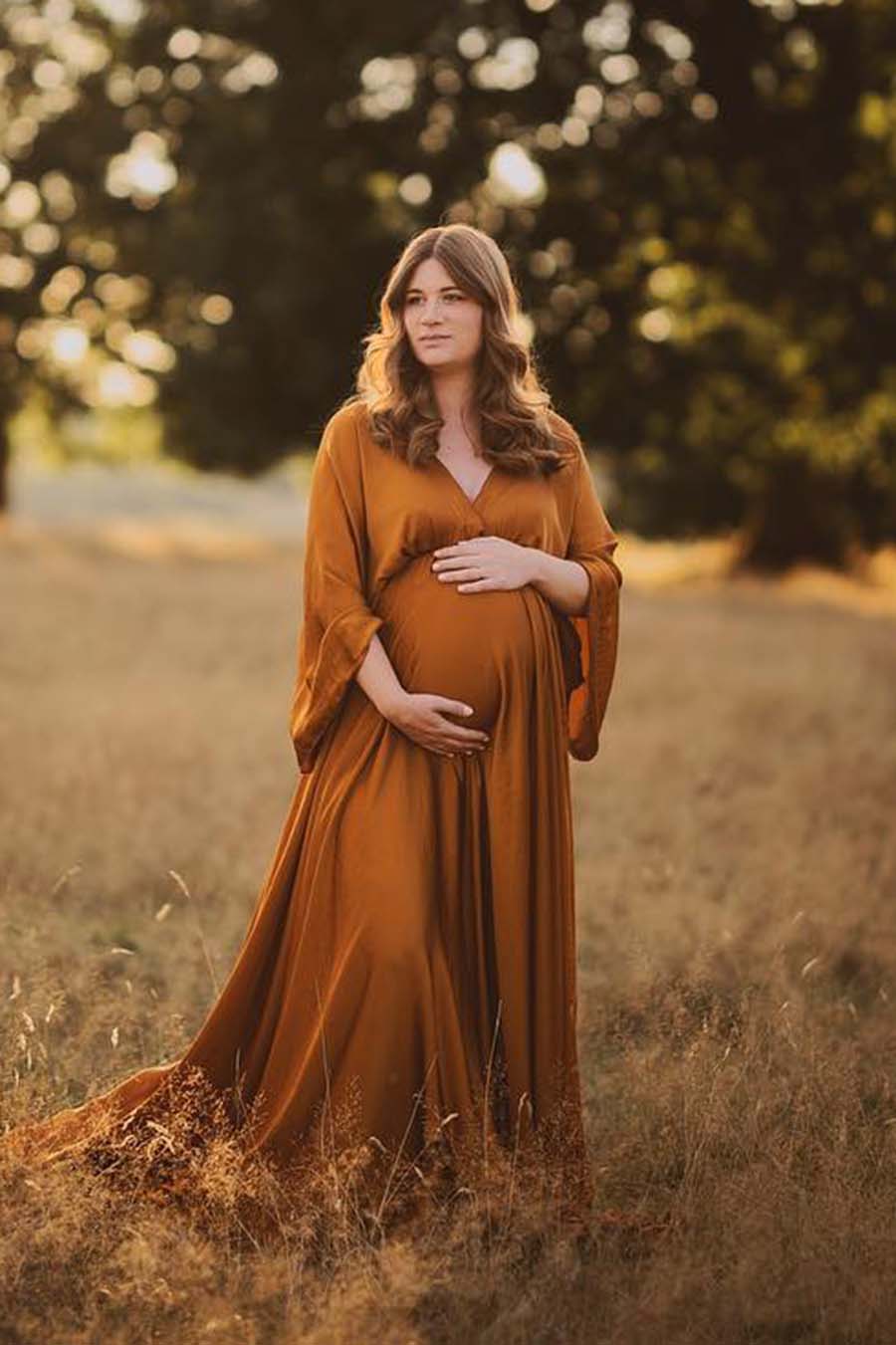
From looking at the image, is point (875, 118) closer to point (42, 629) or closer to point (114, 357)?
point (42, 629)

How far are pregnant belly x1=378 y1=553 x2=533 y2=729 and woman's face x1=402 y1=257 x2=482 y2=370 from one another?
1.68 ft

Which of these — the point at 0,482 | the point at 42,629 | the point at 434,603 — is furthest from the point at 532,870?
the point at 0,482

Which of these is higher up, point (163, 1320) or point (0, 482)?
point (0, 482)

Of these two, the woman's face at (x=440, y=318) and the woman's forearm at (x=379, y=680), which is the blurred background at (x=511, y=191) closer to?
the woman's face at (x=440, y=318)

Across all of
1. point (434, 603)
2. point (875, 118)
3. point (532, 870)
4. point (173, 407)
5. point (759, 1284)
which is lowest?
point (759, 1284)

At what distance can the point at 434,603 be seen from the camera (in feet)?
12.8

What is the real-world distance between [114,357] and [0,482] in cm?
736

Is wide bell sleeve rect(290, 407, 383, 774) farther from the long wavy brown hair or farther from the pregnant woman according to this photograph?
the long wavy brown hair

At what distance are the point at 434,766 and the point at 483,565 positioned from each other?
0.52m

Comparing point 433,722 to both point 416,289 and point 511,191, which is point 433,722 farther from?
point 511,191

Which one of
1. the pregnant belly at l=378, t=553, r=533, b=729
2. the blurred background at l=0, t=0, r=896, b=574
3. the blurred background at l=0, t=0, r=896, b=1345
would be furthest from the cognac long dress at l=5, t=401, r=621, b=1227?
the blurred background at l=0, t=0, r=896, b=574

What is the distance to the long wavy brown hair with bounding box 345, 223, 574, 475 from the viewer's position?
390cm

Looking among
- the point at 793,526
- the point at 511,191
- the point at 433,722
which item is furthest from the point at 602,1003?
the point at 793,526

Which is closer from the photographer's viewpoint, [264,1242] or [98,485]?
[264,1242]
